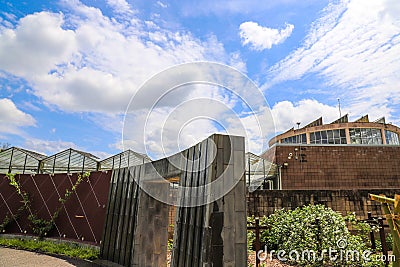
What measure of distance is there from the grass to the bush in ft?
13.2

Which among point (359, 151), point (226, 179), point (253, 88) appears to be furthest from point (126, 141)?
point (359, 151)

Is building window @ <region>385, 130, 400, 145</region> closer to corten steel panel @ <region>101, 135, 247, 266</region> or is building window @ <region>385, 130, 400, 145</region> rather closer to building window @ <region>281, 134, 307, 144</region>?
building window @ <region>281, 134, 307, 144</region>

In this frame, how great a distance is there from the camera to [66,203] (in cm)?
758

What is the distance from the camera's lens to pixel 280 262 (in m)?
4.92

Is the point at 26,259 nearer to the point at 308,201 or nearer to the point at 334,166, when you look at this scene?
the point at 308,201

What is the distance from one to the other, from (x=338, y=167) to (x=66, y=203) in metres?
10.5

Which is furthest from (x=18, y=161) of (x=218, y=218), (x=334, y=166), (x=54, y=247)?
(x=334, y=166)

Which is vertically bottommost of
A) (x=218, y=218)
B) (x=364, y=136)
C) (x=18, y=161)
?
(x=218, y=218)

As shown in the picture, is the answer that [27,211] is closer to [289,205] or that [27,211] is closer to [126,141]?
[126,141]

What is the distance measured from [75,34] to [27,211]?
5.66 metres

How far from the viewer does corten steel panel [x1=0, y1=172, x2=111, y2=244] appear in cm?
686

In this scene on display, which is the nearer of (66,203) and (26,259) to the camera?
(26,259)

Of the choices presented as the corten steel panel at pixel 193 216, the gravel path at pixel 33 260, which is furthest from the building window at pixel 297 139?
the gravel path at pixel 33 260

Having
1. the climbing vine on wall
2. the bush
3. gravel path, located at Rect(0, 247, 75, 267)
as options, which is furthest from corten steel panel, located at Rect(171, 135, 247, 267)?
the climbing vine on wall
